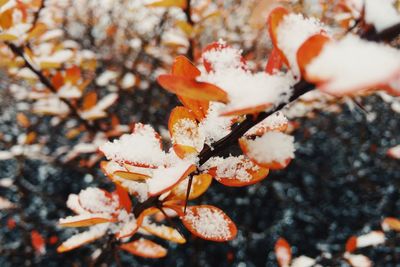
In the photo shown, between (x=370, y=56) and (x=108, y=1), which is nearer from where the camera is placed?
(x=370, y=56)

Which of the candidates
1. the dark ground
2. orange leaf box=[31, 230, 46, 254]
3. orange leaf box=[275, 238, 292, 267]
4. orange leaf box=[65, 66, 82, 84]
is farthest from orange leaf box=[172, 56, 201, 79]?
orange leaf box=[31, 230, 46, 254]

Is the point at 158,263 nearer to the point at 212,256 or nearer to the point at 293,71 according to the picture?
the point at 212,256

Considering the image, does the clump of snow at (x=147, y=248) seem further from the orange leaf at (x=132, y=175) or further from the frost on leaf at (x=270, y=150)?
the frost on leaf at (x=270, y=150)

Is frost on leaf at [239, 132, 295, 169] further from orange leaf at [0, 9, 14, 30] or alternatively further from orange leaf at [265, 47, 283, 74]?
orange leaf at [0, 9, 14, 30]

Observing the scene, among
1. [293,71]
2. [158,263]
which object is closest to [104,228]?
[293,71]

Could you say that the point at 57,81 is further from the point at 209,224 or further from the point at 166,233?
the point at 209,224

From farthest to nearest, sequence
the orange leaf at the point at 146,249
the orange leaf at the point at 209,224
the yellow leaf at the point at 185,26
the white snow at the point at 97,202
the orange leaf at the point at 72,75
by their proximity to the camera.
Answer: the orange leaf at the point at 72,75 < the yellow leaf at the point at 185,26 < the orange leaf at the point at 146,249 < the white snow at the point at 97,202 < the orange leaf at the point at 209,224

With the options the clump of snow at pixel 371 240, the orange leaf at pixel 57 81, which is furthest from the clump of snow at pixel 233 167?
the orange leaf at pixel 57 81
